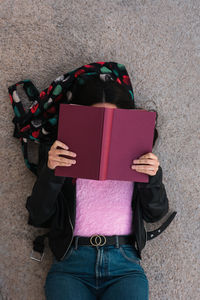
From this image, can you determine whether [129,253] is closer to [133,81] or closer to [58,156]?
[58,156]

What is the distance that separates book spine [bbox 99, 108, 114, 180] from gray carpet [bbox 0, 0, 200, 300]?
44cm

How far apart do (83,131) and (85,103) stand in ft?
Result: 0.55

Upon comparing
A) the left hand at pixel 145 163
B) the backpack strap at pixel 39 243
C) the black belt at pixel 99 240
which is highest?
the left hand at pixel 145 163

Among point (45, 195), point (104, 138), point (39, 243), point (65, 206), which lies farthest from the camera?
point (39, 243)

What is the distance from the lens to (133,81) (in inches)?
46.4

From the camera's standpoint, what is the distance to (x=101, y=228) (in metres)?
0.97

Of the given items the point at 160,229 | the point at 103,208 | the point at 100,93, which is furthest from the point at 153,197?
the point at 100,93

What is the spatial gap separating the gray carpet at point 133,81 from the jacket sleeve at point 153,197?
0.69 feet

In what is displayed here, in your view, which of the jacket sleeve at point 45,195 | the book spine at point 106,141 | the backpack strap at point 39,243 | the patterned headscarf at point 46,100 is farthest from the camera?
the backpack strap at point 39,243

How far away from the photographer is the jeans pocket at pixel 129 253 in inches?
38.0

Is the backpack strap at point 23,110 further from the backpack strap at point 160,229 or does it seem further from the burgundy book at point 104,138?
the backpack strap at point 160,229

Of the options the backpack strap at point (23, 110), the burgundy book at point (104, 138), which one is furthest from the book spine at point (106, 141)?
the backpack strap at point (23, 110)

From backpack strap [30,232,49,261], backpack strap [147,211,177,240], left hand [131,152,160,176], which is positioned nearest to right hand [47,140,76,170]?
left hand [131,152,160,176]

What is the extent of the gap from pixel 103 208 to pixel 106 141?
30 cm
